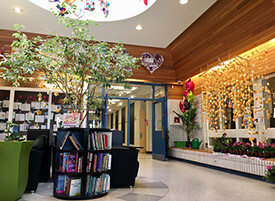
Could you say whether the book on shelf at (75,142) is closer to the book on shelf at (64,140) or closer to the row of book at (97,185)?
the book on shelf at (64,140)

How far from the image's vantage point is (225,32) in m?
5.94

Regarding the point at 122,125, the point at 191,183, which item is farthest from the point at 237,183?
the point at 122,125

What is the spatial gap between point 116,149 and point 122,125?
446 inches

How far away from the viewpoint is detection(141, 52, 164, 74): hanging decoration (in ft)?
28.5

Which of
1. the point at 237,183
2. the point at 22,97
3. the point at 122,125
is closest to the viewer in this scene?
the point at 237,183

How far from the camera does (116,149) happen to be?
4305mm

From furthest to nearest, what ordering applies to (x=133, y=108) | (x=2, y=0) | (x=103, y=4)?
(x=133, y=108) < (x=103, y=4) < (x=2, y=0)

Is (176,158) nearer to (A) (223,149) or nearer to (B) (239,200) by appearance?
(A) (223,149)

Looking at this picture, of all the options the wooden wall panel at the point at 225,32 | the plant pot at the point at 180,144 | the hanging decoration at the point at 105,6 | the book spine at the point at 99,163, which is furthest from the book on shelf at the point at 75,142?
the plant pot at the point at 180,144

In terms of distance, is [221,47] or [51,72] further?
[221,47]

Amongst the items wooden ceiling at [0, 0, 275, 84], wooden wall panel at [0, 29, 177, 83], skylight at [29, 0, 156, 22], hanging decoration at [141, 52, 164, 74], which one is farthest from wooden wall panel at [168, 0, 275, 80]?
skylight at [29, 0, 156, 22]

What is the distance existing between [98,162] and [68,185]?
0.55 metres

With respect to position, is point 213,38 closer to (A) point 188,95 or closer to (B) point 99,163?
(A) point 188,95

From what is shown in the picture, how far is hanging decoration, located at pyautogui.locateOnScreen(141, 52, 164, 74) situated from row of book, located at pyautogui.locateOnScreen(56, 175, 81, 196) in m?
5.83
